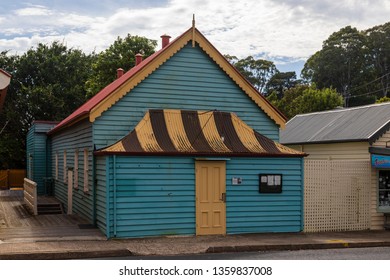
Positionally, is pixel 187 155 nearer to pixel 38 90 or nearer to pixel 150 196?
pixel 150 196

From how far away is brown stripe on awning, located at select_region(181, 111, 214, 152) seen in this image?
16.5m

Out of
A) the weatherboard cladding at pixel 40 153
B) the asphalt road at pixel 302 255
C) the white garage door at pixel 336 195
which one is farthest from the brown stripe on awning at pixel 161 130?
the weatherboard cladding at pixel 40 153

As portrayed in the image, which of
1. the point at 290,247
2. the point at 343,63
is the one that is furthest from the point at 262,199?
the point at 343,63

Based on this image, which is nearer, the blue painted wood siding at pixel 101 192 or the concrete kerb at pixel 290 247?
the concrete kerb at pixel 290 247

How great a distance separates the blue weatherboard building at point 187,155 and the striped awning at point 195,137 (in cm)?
3

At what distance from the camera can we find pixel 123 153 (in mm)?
15281

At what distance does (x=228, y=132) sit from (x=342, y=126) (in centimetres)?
694

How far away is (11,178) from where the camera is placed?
4078cm

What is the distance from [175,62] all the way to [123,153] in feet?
13.1

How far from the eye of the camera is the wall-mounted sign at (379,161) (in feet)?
60.8

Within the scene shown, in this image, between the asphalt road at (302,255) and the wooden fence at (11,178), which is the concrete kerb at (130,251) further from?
the wooden fence at (11,178)

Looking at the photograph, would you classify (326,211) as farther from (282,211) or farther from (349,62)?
(349,62)

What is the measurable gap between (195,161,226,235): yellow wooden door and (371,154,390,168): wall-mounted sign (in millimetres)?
Answer: 5512

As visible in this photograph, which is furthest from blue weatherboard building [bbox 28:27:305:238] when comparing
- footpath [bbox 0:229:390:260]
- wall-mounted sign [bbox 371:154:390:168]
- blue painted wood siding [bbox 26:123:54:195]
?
blue painted wood siding [bbox 26:123:54:195]
